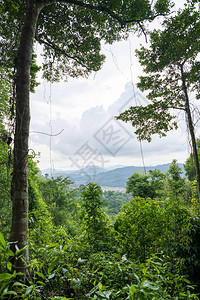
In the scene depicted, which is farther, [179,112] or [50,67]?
[179,112]

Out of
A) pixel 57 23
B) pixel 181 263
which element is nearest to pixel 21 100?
pixel 57 23

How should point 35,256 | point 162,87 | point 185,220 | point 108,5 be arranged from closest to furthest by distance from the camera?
1. point 35,256
2. point 185,220
3. point 108,5
4. point 162,87

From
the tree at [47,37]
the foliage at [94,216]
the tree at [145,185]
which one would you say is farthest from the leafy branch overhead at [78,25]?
the tree at [145,185]

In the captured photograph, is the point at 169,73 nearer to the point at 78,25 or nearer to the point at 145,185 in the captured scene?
the point at 78,25

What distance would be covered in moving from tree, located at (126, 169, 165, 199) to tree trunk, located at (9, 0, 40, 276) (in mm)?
12583

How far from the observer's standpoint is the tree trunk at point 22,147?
159 cm

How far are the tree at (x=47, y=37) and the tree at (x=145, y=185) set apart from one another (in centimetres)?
1133

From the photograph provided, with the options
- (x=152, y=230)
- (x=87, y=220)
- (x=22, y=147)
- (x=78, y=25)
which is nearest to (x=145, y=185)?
(x=152, y=230)

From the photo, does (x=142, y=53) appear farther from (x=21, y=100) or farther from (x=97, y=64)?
(x=21, y=100)

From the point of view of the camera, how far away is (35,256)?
1.67m

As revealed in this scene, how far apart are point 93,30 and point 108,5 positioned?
0.67 m

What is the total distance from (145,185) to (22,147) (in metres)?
13.1

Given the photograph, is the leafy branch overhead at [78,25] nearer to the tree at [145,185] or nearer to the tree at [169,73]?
the tree at [169,73]

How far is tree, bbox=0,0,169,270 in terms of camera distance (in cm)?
175
